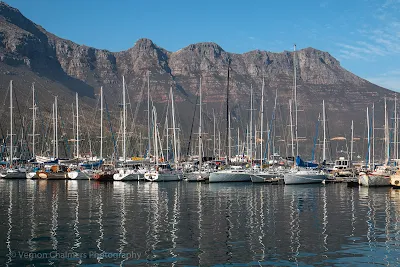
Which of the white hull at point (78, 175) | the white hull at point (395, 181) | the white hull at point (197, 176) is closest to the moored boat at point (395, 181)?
the white hull at point (395, 181)

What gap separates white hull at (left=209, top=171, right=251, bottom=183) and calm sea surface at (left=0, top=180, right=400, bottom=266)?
26.6m

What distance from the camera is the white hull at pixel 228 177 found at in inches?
2616

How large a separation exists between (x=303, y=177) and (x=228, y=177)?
10000 millimetres

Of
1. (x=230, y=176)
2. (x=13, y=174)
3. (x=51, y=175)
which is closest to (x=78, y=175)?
(x=51, y=175)

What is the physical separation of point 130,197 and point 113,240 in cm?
2241

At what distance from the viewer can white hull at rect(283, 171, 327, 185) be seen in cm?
6308

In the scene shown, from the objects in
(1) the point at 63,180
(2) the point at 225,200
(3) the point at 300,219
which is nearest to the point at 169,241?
(3) the point at 300,219

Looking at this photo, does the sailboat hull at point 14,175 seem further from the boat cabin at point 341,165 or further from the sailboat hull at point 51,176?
the boat cabin at point 341,165

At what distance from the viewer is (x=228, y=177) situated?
66875 millimetres

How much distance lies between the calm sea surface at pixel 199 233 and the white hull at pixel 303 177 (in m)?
23.2

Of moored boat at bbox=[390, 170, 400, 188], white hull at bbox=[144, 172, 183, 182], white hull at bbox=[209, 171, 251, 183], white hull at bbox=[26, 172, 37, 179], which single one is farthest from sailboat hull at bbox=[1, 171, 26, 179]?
moored boat at bbox=[390, 170, 400, 188]

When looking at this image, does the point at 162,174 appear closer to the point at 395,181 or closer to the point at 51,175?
the point at 51,175

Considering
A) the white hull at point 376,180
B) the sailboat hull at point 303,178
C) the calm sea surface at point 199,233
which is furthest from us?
the sailboat hull at point 303,178

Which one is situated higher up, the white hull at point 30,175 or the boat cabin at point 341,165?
the boat cabin at point 341,165
